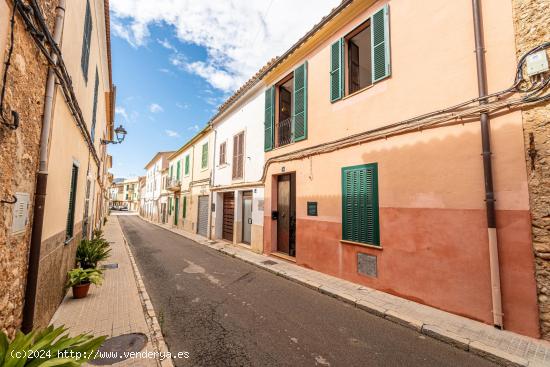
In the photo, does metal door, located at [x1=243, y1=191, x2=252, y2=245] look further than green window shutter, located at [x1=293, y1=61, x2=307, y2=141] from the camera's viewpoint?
Yes

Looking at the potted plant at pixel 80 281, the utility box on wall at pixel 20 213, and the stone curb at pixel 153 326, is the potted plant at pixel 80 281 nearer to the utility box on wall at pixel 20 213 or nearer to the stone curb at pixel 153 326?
the stone curb at pixel 153 326

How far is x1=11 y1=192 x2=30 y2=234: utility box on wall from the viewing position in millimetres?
2535

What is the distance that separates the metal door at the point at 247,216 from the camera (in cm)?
1145

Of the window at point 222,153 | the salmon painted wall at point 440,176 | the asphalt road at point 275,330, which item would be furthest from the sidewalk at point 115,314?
the window at point 222,153

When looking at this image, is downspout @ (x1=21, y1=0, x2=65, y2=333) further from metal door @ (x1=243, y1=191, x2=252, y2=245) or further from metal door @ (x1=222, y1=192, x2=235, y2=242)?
metal door @ (x1=222, y1=192, x2=235, y2=242)

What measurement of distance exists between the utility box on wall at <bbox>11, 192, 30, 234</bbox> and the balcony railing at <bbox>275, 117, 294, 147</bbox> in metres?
6.99

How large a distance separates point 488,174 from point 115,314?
22.5 ft

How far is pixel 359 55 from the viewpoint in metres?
7.88

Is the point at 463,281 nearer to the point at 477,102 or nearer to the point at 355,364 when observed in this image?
the point at 355,364

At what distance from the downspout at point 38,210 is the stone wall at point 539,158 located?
6742 millimetres

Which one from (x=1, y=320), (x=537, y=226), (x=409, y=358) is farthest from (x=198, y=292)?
(x=537, y=226)

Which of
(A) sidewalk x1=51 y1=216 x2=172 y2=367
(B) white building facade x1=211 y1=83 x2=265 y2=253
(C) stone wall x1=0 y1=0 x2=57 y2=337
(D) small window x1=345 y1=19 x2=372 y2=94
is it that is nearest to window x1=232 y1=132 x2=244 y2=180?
(B) white building facade x1=211 y1=83 x2=265 y2=253

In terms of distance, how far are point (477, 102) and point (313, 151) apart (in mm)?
4046

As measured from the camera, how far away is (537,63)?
3.76m
